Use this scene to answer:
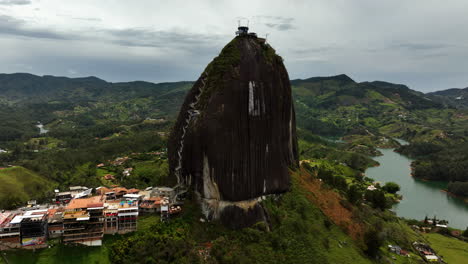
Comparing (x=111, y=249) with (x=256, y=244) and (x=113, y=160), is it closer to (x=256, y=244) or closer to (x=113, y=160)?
(x=256, y=244)

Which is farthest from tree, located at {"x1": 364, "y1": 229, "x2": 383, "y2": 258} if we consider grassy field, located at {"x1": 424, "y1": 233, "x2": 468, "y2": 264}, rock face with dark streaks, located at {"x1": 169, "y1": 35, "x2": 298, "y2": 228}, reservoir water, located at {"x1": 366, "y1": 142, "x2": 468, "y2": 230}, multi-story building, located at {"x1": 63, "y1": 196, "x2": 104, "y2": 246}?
reservoir water, located at {"x1": 366, "y1": 142, "x2": 468, "y2": 230}

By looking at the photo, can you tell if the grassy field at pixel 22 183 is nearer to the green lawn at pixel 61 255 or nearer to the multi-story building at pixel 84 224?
the multi-story building at pixel 84 224

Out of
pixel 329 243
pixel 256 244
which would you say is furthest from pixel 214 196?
pixel 329 243

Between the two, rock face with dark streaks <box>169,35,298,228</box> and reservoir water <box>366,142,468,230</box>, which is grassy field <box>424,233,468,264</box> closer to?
reservoir water <box>366,142,468,230</box>

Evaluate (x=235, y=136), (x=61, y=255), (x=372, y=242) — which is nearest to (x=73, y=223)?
(x=61, y=255)

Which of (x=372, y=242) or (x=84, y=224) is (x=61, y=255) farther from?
(x=372, y=242)
